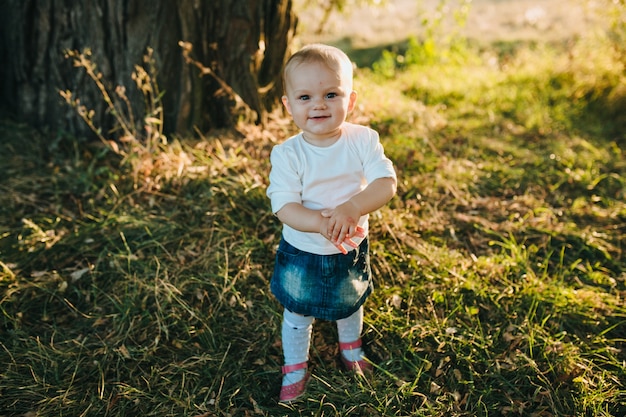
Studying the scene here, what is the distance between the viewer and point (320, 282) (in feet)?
7.54

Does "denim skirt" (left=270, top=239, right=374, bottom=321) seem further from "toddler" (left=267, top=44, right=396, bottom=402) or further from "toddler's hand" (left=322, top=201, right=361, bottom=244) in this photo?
"toddler's hand" (left=322, top=201, right=361, bottom=244)

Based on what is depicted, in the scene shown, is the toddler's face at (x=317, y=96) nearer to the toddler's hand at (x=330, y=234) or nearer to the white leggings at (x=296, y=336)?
the toddler's hand at (x=330, y=234)

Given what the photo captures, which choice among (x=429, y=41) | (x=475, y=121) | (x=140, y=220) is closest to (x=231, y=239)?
(x=140, y=220)

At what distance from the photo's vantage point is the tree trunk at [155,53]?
3.37m

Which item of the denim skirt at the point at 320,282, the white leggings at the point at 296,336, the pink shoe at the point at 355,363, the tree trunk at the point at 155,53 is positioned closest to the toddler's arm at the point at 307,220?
the denim skirt at the point at 320,282

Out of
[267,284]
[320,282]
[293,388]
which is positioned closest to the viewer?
[320,282]

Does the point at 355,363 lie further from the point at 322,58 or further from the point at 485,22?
the point at 485,22

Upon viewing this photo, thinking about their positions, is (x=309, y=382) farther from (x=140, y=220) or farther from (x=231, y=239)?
(x=140, y=220)

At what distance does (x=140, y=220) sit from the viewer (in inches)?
124

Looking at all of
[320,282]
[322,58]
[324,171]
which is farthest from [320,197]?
[322,58]

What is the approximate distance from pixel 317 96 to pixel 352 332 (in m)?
1.17

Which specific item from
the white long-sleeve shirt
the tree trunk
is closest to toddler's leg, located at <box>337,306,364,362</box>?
the white long-sleeve shirt

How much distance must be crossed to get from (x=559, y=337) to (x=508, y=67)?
4396 millimetres

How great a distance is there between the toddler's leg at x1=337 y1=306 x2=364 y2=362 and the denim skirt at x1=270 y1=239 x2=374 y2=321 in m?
0.16
